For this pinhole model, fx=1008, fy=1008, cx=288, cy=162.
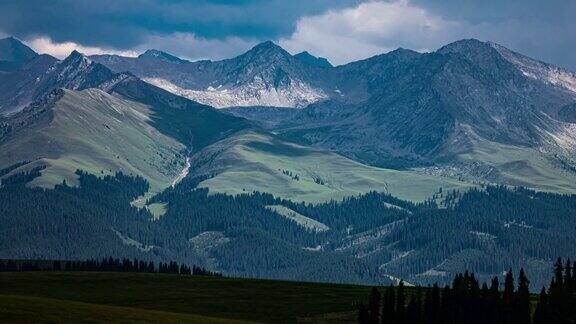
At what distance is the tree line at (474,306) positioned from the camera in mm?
145875

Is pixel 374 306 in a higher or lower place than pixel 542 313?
higher

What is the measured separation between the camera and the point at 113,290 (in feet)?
652

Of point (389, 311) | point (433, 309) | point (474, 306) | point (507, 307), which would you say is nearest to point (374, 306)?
point (389, 311)

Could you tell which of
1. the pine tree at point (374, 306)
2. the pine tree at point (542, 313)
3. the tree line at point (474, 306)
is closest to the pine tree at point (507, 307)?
the tree line at point (474, 306)

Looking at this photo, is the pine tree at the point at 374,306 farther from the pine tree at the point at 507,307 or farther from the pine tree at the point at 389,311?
the pine tree at the point at 507,307

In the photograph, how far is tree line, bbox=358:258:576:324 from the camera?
479 feet

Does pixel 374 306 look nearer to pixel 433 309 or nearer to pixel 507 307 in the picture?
pixel 433 309

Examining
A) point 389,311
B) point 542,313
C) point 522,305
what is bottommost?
point 389,311

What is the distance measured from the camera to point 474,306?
153625mm

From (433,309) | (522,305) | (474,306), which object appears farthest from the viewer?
(474,306)

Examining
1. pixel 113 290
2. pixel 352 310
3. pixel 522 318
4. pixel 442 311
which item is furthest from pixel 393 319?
pixel 113 290

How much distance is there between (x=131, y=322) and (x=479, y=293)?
5572 cm

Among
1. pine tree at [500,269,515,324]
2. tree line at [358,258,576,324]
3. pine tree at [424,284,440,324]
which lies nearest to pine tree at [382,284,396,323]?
tree line at [358,258,576,324]

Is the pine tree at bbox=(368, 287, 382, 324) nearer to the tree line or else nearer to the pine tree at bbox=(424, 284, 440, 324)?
the tree line
